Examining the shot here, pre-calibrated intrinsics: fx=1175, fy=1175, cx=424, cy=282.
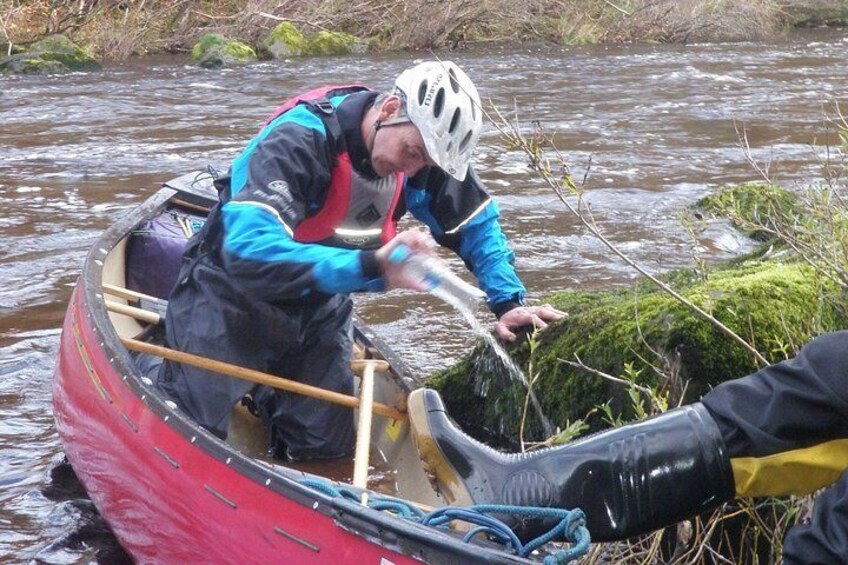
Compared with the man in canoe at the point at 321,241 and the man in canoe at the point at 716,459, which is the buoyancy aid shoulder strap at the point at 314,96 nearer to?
the man in canoe at the point at 321,241

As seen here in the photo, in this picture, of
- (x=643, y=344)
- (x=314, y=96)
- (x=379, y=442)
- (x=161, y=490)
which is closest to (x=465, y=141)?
(x=314, y=96)

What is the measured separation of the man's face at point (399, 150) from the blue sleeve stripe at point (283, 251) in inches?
17.3

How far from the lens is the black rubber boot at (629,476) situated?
2.85 meters

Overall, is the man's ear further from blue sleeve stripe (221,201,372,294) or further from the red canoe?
the red canoe

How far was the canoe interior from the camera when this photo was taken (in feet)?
14.5

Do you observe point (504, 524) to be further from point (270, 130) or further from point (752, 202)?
point (752, 202)

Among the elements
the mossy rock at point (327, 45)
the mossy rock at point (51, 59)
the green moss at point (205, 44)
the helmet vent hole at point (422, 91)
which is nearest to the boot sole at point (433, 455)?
the helmet vent hole at point (422, 91)

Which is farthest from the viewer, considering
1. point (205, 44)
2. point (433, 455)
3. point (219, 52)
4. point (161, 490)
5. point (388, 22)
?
point (388, 22)

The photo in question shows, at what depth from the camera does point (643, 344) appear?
4035 mm

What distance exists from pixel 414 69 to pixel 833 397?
2014 mm

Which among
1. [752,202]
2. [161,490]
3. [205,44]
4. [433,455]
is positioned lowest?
[205,44]

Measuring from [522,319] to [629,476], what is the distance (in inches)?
66.6

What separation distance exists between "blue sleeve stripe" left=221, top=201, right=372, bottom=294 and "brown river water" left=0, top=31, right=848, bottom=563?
4.50 feet

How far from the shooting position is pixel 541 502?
3006 millimetres
